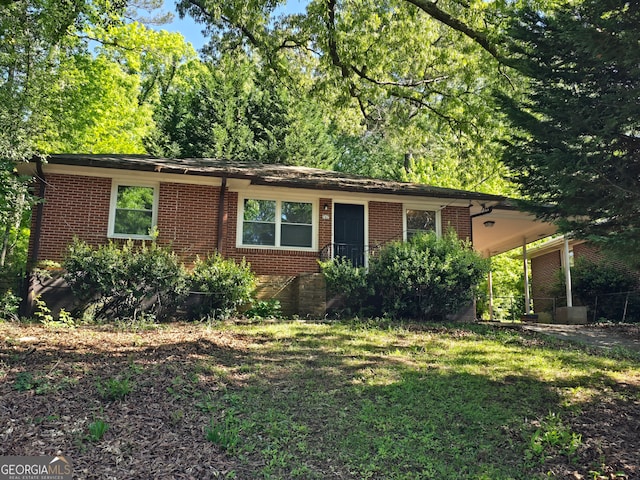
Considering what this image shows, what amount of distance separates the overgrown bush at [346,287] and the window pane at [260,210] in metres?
2.36

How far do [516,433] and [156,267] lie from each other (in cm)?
765

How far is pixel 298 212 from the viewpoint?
45.1 ft

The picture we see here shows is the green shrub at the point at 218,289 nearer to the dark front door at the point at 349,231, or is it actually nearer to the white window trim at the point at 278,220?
the white window trim at the point at 278,220

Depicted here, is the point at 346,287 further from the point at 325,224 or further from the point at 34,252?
the point at 34,252

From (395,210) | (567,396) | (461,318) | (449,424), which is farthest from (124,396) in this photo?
(395,210)

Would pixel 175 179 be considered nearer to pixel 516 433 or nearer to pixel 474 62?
pixel 474 62

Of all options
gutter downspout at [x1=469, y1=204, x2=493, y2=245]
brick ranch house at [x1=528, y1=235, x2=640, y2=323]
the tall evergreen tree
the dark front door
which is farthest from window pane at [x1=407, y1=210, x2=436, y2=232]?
the tall evergreen tree

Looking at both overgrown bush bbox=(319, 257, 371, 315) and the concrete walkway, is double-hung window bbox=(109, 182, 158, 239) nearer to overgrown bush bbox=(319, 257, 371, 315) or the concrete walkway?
overgrown bush bbox=(319, 257, 371, 315)

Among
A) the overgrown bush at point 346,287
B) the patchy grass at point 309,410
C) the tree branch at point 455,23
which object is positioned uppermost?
the tree branch at point 455,23

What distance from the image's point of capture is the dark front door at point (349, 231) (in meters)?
13.7

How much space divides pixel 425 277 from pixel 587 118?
596cm

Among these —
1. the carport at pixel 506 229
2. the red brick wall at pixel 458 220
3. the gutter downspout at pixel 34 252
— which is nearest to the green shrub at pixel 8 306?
the gutter downspout at pixel 34 252

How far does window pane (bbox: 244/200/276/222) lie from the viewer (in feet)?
44.2

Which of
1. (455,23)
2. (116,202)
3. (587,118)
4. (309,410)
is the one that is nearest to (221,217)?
(116,202)
